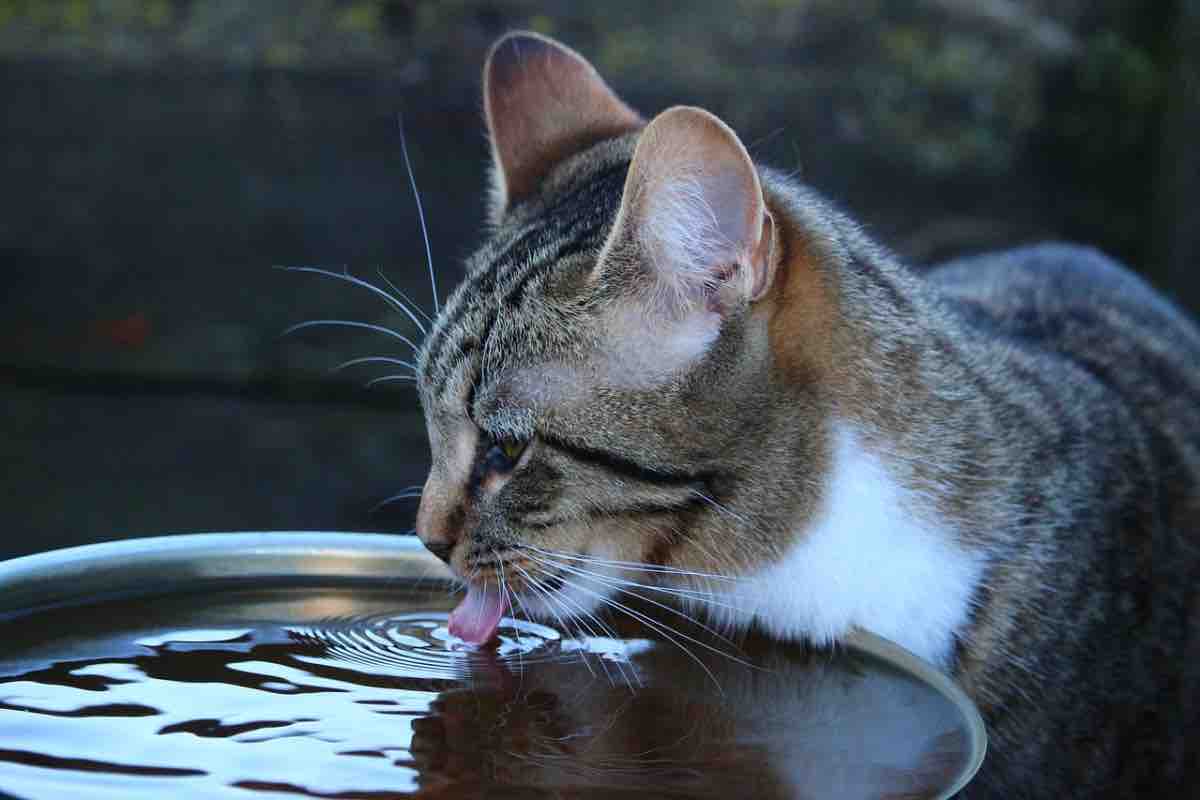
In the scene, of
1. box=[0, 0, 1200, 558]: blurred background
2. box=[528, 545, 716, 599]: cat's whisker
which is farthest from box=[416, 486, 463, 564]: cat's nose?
box=[0, 0, 1200, 558]: blurred background

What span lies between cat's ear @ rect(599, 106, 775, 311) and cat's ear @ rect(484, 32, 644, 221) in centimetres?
56

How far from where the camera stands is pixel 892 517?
6.14ft

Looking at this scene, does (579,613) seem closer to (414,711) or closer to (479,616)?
(479,616)

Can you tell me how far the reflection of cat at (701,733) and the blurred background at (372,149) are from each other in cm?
259

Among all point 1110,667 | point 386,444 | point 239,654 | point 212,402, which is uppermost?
point 212,402

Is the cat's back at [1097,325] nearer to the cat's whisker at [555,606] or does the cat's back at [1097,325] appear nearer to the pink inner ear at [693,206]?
the pink inner ear at [693,206]

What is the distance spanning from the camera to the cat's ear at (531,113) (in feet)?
7.59

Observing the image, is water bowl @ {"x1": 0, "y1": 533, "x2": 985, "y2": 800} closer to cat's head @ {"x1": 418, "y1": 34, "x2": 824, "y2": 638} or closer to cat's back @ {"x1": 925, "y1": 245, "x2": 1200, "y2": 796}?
cat's head @ {"x1": 418, "y1": 34, "x2": 824, "y2": 638}

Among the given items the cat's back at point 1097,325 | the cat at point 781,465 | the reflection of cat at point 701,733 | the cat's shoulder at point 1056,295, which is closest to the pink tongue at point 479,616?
the cat at point 781,465

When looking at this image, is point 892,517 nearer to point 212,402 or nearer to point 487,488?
point 487,488

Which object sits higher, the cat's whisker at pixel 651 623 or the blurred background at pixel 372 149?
the blurred background at pixel 372 149

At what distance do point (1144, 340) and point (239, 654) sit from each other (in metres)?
1.86

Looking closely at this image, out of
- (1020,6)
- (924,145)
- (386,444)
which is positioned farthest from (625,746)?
(1020,6)

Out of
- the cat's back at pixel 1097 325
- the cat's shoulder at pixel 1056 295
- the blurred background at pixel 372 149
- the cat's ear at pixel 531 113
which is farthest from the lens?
the blurred background at pixel 372 149
